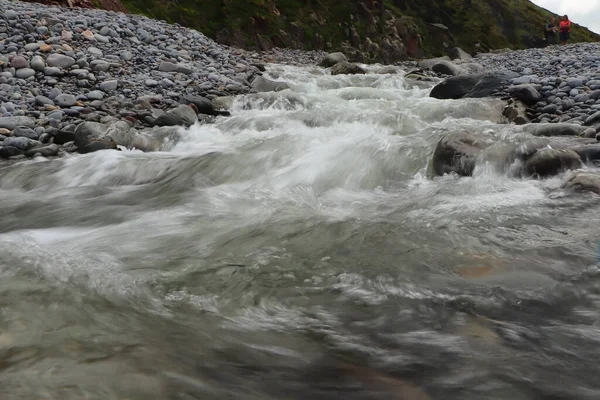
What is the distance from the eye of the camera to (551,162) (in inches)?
194

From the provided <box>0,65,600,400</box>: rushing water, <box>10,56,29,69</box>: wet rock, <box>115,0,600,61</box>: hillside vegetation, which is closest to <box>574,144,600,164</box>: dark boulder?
<box>0,65,600,400</box>: rushing water

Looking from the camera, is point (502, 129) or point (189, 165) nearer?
point (189, 165)

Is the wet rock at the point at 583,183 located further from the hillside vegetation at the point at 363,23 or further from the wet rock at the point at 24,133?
the hillside vegetation at the point at 363,23

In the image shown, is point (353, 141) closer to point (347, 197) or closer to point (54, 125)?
point (347, 197)

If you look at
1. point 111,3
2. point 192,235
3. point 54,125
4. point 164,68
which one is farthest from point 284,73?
point 192,235

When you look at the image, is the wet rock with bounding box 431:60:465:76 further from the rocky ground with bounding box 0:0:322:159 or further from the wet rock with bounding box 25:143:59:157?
the wet rock with bounding box 25:143:59:157

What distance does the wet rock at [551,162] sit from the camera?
193 inches

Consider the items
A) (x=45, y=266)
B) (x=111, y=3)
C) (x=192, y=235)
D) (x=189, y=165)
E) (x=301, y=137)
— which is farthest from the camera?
(x=111, y=3)

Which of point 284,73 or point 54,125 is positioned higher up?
point 284,73

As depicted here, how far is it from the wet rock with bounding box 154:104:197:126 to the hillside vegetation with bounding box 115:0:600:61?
58.0ft

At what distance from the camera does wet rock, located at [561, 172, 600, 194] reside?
4.38m

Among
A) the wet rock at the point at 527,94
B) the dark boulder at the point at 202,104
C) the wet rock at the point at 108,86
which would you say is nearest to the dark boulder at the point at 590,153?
the wet rock at the point at 527,94

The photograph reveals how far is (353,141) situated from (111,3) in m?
14.4

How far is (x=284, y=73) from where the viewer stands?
12.8 m
